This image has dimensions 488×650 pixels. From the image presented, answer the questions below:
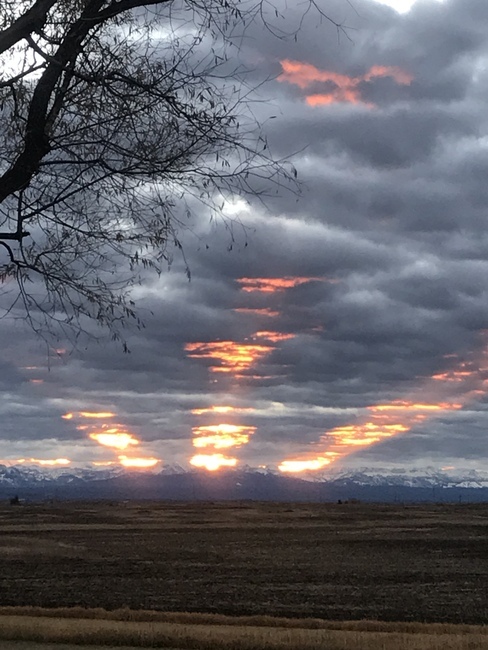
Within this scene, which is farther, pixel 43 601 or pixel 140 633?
pixel 43 601

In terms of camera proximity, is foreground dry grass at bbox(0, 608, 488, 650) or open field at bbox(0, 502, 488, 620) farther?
open field at bbox(0, 502, 488, 620)

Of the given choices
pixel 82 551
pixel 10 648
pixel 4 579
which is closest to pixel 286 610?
pixel 10 648

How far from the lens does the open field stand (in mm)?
27641

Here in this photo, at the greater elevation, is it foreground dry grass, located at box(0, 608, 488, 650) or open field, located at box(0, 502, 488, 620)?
foreground dry grass, located at box(0, 608, 488, 650)

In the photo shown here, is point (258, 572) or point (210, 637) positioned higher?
point (210, 637)

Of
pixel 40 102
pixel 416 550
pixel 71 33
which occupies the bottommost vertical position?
pixel 416 550

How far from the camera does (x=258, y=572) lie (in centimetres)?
3875

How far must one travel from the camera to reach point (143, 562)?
44312 millimetres

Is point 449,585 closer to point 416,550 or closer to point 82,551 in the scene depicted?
point 416,550

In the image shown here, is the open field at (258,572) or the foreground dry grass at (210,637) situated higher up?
the foreground dry grass at (210,637)

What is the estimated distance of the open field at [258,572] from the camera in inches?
1088

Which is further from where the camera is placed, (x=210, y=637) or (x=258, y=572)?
(x=258, y=572)

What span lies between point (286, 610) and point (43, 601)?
320 inches

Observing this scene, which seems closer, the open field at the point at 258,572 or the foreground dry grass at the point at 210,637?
the foreground dry grass at the point at 210,637
